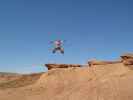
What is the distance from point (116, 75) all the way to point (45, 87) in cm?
1114

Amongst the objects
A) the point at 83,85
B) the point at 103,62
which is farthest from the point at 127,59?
the point at 103,62

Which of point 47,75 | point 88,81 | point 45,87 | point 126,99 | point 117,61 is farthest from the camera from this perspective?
point 47,75

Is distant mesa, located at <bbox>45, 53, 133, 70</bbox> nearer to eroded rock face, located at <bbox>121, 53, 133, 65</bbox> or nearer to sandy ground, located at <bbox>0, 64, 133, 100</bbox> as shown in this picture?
eroded rock face, located at <bbox>121, 53, 133, 65</bbox>

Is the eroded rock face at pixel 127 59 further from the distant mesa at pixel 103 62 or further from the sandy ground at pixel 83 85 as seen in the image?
the sandy ground at pixel 83 85

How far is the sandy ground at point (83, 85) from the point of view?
26969 mm

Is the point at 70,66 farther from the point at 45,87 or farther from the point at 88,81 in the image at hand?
the point at 88,81

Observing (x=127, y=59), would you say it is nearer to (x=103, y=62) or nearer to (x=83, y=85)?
(x=83, y=85)

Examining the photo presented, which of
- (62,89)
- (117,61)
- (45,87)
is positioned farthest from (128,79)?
(45,87)

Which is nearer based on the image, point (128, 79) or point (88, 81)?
point (128, 79)

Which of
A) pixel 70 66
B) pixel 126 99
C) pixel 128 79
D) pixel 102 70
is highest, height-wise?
pixel 70 66

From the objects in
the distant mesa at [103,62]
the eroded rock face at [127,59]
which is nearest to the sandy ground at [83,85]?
the eroded rock face at [127,59]

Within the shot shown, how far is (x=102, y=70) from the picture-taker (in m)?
32.7

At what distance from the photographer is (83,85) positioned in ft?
100

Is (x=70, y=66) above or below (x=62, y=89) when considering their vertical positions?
above
